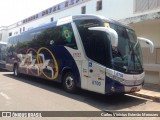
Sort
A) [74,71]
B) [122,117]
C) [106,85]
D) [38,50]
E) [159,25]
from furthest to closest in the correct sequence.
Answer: [159,25], [38,50], [74,71], [106,85], [122,117]

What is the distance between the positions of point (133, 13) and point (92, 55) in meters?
11.7

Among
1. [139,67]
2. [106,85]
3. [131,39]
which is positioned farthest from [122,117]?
[131,39]

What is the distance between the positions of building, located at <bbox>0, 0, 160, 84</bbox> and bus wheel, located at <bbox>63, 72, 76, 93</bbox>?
19.1 ft

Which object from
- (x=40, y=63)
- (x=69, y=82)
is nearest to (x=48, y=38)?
(x=40, y=63)

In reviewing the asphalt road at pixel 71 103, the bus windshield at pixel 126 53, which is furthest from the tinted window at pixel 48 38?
the asphalt road at pixel 71 103

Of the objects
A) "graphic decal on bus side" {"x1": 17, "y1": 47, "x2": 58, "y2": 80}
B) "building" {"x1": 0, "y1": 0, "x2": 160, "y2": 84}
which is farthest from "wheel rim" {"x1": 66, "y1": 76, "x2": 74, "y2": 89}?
"building" {"x1": 0, "y1": 0, "x2": 160, "y2": 84}

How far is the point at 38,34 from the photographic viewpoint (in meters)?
14.0

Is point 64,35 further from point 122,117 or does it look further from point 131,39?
point 122,117

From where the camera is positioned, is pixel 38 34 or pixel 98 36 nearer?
pixel 98 36

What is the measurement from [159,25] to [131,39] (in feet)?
21.7

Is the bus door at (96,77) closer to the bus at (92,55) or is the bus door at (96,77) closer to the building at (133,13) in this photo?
the bus at (92,55)

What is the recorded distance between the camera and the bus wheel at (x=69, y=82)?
34.2 ft

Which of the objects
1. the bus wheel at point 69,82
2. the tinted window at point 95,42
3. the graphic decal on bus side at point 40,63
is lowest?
the bus wheel at point 69,82

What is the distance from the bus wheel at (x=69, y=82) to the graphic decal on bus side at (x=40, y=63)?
87 centimetres
